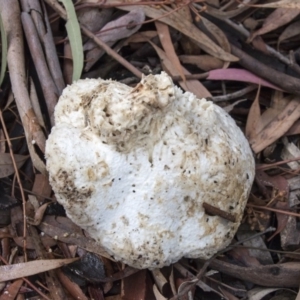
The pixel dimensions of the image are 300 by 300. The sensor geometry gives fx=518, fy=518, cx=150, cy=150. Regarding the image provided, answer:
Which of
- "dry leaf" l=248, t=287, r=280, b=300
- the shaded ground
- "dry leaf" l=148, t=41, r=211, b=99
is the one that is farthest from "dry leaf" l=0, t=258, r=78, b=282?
"dry leaf" l=148, t=41, r=211, b=99

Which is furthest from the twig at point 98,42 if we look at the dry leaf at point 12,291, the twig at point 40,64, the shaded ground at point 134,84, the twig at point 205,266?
the dry leaf at point 12,291

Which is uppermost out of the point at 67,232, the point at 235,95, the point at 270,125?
the point at 235,95

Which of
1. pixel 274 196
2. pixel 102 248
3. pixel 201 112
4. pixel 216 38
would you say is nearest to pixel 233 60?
pixel 216 38

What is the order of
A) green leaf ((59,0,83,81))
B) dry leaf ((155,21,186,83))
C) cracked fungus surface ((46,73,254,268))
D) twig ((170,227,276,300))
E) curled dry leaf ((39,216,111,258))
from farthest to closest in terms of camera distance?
1. dry leaf ((155,21,186,83))
2. green leaf ((59,0,83,81))
3. curled dry leaf ((39,216,111,258))
4. twig ((170,227,276,300))
5. cracked fungus surface ((46,73,254,268))

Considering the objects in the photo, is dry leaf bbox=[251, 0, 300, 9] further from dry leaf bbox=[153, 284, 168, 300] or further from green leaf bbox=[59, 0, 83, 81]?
dry leaf bbox=[153, 284, 168, 300]

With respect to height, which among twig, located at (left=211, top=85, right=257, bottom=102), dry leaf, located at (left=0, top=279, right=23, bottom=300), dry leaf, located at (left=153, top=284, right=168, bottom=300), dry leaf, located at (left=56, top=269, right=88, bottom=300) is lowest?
dry leaf, located at (left=153, top=284, right=168, bottom=300)

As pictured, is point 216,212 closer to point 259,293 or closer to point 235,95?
point 259,293

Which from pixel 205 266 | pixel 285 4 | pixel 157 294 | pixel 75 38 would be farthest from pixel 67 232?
pixel 285 4
